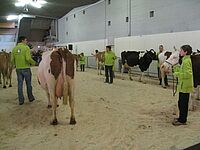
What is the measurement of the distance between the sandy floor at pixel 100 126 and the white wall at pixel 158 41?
15.1 ft

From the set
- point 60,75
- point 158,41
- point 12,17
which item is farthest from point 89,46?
point 60,75

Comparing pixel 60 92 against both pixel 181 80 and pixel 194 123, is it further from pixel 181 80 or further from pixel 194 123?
pixel 194 123

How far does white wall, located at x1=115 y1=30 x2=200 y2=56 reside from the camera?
10820 mm

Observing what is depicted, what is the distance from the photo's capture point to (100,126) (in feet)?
15.3

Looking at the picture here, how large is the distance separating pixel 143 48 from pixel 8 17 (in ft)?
68.2

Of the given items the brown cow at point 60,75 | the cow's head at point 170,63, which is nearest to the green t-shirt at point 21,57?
the brown cow at point 60,75

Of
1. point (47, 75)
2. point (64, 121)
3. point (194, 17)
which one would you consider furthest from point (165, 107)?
point (194, 17)

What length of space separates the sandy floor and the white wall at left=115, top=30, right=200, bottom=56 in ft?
15.1

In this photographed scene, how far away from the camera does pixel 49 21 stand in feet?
103

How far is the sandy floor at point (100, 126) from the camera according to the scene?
3781 millimetres

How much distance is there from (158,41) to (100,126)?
30.1 feet

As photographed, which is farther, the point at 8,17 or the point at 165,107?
the point at 8,17

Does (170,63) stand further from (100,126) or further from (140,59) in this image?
(140,59)

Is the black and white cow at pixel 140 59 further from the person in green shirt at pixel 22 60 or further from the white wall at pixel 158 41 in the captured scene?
the person in green shirt at pixel 22 60
